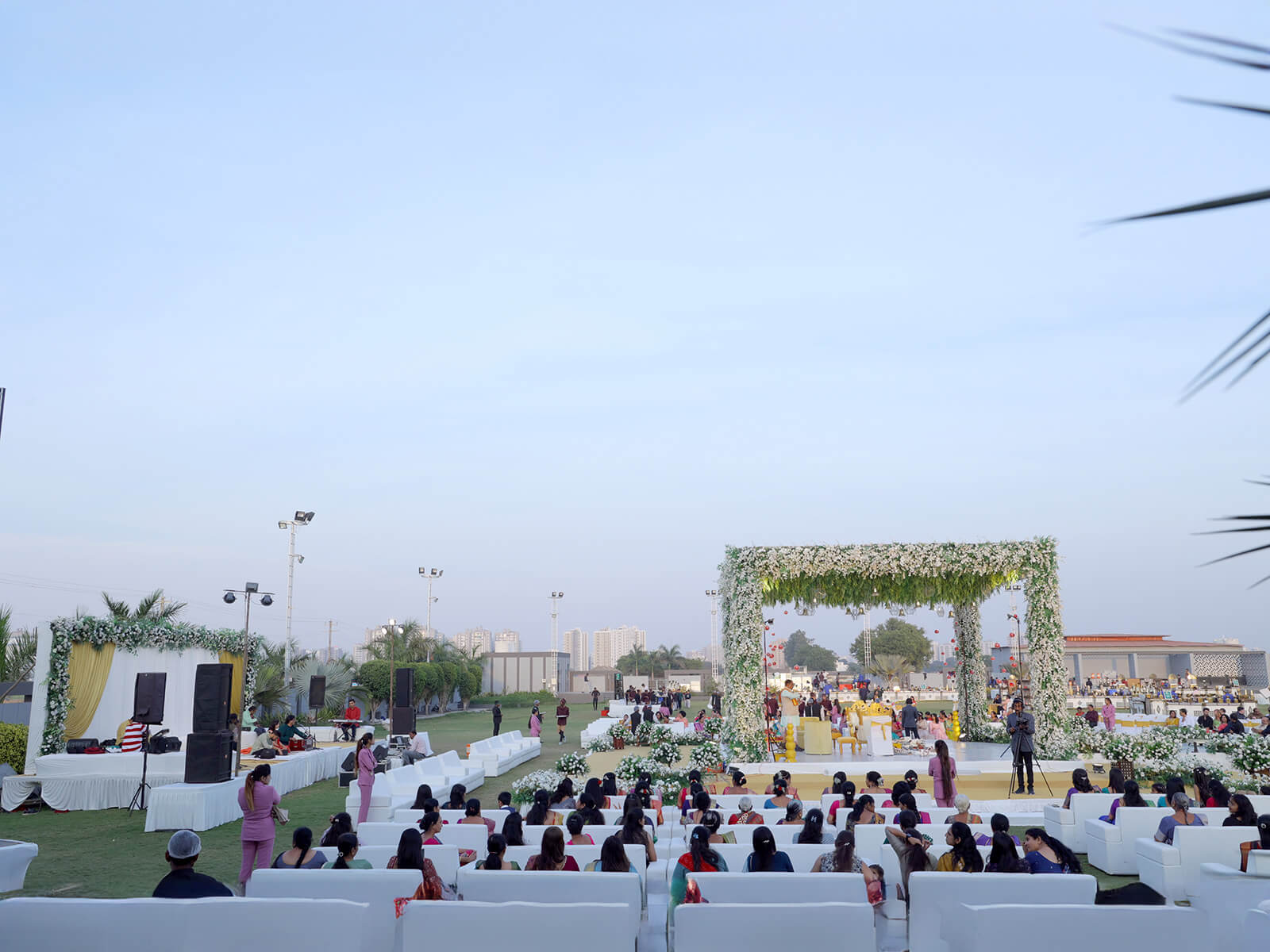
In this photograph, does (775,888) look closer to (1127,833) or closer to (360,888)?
(360,888)

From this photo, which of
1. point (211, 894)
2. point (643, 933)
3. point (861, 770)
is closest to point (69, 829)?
point (211, 894)

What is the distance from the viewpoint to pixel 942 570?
20.5 meters

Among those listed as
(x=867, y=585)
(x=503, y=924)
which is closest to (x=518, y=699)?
(x=867, y=585)

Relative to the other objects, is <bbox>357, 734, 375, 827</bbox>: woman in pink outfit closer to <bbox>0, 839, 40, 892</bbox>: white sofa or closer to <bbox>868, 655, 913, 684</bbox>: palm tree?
<bbox>0, 839, 40, 892</bbox>: white sofa

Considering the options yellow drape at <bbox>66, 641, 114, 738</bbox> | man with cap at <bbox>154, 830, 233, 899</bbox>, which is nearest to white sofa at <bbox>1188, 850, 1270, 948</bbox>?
man with cap at <bbox>154, 830, 233, 899</bbox>

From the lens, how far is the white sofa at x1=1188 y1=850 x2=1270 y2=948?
748cm

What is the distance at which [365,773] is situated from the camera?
13.1 m

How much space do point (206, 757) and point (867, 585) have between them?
13487mm

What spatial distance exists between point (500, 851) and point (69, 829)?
403 inches

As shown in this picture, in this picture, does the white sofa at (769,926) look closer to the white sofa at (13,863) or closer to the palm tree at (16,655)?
the white sofa at (13,863)

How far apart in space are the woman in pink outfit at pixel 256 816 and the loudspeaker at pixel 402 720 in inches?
537

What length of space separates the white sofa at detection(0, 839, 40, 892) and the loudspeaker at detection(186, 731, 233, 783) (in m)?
4.06

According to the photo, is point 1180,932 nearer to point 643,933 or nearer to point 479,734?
point 643,933

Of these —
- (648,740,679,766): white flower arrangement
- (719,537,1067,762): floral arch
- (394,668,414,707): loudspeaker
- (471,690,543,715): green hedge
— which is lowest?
(471,690,543,715): green hedge
